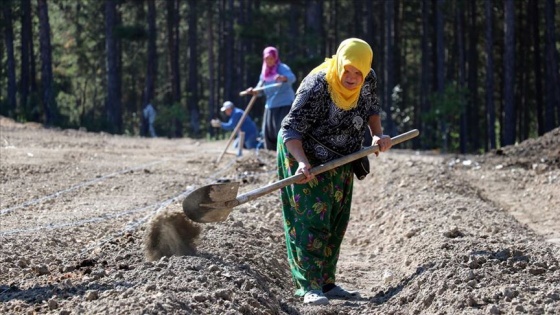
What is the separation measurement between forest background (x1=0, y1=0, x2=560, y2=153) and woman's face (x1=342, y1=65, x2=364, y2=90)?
25421 mm

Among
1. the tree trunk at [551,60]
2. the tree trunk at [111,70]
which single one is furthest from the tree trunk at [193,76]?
the tree trunk at [551,60]

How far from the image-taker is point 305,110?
21.8 feet

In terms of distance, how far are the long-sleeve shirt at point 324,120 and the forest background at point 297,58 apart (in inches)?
988

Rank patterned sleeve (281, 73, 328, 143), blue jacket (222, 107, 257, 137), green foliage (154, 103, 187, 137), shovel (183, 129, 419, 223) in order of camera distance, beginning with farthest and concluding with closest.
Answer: green foliage (154, 103, 187, 137)
blue jacket (222, 107, 257, 137)
shovel (183, 129, 419, 223)
patterned sleeve (281, 73, 328, 143)

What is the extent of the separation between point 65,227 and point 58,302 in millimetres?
3386

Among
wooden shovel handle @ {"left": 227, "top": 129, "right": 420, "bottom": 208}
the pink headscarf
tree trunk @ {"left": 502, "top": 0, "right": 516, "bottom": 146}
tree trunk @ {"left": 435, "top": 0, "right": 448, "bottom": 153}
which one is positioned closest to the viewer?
wooden shovel handle @ {"left": 227, "top": 129, "right": 420, "bottom": 208}

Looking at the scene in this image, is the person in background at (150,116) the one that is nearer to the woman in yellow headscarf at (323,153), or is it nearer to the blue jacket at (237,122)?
the blue jacket at (237,122)

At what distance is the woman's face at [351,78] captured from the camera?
644cm

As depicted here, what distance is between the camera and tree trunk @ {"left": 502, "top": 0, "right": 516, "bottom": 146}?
102 ft

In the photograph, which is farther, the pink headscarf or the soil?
the pink headscarf

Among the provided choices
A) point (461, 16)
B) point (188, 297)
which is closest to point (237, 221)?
point (188, 297)

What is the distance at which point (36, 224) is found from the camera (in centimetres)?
912

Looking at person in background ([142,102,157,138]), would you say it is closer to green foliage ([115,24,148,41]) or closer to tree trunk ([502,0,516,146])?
green foliage ([115,24,148,41])

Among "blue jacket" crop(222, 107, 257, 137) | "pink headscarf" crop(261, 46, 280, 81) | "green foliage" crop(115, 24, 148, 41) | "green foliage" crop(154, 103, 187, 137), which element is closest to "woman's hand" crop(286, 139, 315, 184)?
"pink headscarf" crop(261, 46, 280, 81)
